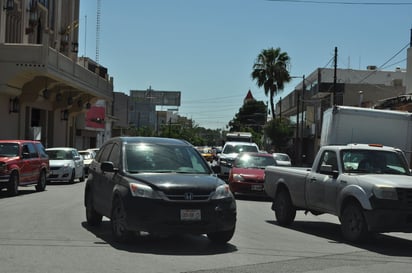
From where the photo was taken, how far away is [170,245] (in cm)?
968

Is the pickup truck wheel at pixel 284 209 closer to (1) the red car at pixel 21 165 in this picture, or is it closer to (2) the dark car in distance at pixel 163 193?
(2) the dark car in distance at pixel 163 193

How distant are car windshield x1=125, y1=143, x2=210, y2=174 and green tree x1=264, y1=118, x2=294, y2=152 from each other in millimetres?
56066

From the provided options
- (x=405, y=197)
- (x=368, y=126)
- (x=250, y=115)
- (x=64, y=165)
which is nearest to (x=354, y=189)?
(x=405, y=197)

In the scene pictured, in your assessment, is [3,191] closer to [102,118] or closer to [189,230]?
[189,230]

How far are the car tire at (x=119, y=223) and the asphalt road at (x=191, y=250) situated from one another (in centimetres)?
14

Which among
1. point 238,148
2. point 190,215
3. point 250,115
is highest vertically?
point 250,115

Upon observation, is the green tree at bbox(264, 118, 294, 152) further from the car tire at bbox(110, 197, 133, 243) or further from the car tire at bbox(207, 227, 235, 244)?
the car tire at bbox(110, 197, 133, 243)

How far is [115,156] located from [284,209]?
432cm

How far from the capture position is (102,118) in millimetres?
62344

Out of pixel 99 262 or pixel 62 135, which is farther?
pixel 62 135

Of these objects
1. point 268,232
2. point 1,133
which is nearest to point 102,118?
point 1,133

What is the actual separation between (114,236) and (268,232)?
3.45 m

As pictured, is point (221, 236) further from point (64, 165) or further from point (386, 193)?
point (64, 165)

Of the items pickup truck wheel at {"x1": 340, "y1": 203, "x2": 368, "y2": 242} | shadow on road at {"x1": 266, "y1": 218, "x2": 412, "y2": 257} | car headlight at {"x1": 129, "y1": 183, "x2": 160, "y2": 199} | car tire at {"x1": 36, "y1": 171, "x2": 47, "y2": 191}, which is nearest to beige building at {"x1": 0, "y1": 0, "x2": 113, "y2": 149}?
car tire at {"x1": 36, "y1": 171, "x2": 47, "y2": 191}
